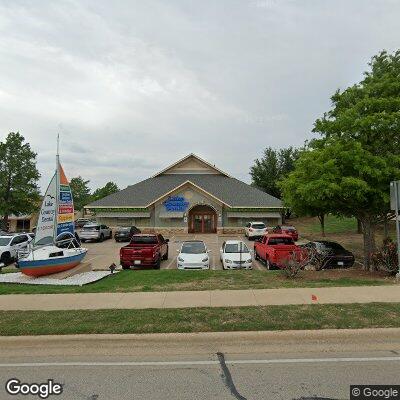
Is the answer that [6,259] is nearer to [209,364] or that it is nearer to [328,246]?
[328,246]

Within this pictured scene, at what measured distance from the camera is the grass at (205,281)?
10953 millimetres

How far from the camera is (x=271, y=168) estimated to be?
57.5 metres

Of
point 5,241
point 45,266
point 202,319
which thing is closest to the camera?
point 202,319

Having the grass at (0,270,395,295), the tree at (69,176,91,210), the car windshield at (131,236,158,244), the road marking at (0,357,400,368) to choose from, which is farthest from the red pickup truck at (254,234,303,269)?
the tree at (69,176,91,210)

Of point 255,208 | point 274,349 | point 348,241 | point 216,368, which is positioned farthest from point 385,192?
point 255,208

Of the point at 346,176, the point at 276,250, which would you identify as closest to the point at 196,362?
the point at 346,176

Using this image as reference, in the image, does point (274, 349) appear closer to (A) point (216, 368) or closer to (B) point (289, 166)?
(A) point (216, 368)

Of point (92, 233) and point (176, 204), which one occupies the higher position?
point (176, 204)

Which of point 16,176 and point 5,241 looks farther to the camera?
point 16,176

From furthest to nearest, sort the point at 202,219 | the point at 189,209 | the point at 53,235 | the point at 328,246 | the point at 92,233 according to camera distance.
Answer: the point at 202,219 < the point at 189,209 < the point at 92,233 < the point at 328,246 < the point at 53,235

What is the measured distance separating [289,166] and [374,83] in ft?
142

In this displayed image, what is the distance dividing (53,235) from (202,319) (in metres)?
10.7

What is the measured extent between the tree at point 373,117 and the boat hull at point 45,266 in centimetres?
1137

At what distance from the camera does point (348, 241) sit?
1190 inches
